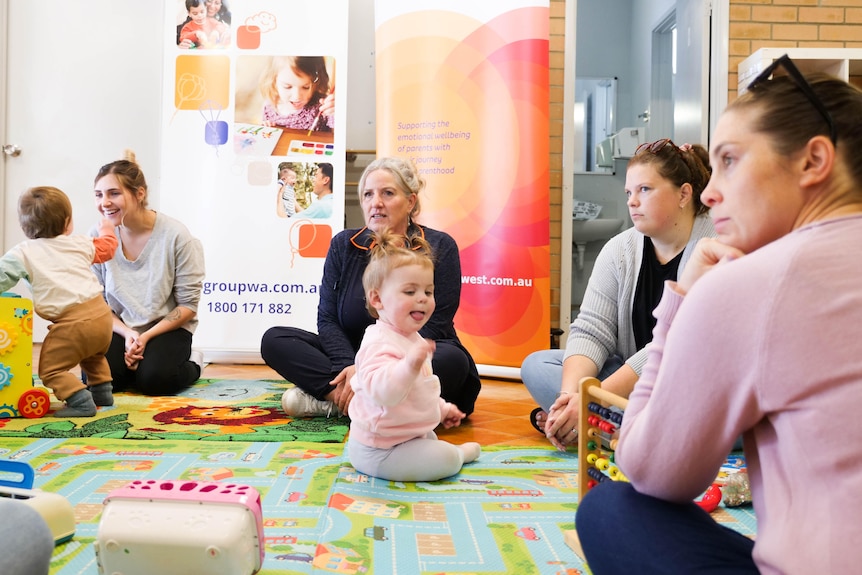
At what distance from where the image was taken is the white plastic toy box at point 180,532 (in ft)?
3.92

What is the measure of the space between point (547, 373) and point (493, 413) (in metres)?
0.52

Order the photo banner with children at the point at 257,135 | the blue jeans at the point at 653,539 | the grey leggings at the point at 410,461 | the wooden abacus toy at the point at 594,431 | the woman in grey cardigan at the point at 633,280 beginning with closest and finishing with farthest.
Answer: the blue jeans at the point at 653,539
the wooden abacus toy at the point at 594,431
the grey leggings at the point at 410,461
the woman in grey cardigan at the point at 633,280
the photo banner with children at the point at 257,135

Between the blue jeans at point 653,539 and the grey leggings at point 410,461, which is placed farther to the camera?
the grey leggings at point 410,461

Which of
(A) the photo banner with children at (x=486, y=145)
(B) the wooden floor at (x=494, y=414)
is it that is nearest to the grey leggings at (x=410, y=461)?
(B) the wooden floor at (x=494, y=414)

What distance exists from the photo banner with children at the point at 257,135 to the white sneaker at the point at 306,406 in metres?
1.31

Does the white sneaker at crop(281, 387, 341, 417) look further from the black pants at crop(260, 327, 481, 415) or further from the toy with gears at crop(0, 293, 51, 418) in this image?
the toy with gears at crop(0, 293, 51, 418)

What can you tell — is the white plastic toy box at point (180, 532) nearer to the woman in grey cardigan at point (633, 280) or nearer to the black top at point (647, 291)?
the woman in grey cardigan at point (633, 280)

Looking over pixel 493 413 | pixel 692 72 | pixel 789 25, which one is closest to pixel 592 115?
pixel 692 72

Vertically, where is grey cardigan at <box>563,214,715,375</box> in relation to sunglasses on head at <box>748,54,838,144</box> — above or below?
below

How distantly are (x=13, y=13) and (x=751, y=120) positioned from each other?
4.85 metres

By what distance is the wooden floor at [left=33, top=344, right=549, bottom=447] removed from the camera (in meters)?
2.42

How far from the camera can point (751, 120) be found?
82 centimetres

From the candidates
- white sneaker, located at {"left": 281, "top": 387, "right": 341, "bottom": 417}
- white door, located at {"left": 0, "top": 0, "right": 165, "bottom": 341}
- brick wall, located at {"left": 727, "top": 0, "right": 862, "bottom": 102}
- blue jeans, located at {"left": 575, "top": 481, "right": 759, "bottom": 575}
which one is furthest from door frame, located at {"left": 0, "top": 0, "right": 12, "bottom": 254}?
blue jeans, located at {"left": 575, "top": 481, "right": 759, "bottom": 575}

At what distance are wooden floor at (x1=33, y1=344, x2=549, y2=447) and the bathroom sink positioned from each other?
2113mm
